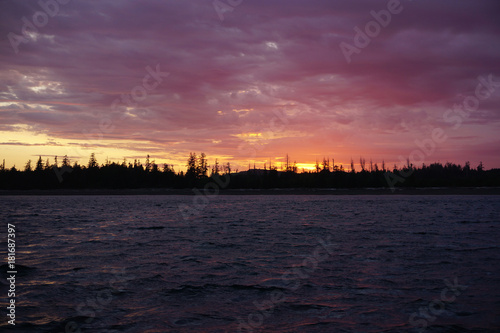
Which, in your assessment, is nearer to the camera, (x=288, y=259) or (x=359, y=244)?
(x=288, y=259)

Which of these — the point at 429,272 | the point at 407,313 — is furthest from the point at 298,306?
the point at 429,272

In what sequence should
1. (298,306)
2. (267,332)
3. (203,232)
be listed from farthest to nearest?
(203,232)
(298,306)
(267,332)

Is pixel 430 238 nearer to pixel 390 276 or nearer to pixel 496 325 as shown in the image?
pixel 390 276

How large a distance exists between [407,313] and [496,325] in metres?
2.48

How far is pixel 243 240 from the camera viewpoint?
101 feet

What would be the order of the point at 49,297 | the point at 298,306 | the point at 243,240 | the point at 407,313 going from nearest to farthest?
the point at 407,313 < the point at 298,306 < the point at 49,297 < the point at 243,240

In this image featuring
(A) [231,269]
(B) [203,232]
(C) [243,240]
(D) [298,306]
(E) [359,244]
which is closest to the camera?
(D) [298,306]

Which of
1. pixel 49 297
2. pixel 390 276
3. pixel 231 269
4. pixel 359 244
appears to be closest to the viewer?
pixel 49 297

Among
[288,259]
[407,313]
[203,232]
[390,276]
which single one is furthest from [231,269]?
[203,232]

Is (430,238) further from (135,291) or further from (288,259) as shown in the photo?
(135,291)

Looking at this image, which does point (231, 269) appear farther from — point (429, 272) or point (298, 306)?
point (429, 272)

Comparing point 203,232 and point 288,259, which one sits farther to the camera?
point 203,232

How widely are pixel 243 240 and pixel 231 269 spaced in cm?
1093

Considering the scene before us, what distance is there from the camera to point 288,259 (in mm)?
22391
